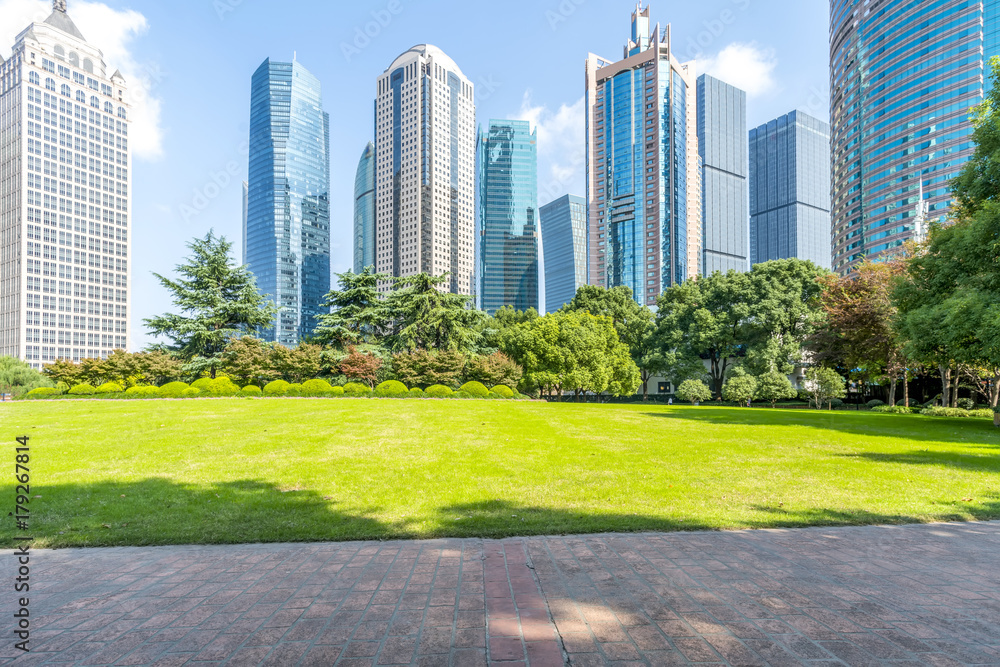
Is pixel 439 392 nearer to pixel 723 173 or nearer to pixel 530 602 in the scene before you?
pixel 530 602

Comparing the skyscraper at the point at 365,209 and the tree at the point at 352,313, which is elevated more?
the skyscraper at the point at 365,209

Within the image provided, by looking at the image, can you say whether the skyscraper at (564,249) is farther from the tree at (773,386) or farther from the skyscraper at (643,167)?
the tree at (773,386)

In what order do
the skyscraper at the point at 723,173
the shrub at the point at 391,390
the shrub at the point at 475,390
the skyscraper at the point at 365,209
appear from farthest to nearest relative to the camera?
1. the skyscraper at the point at 723,173
2. the skyscraper at the point at 365,209
3. the shrub at the point at 475,390
4. the shrub at the point at 391,390

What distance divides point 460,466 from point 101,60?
153030 millimetres

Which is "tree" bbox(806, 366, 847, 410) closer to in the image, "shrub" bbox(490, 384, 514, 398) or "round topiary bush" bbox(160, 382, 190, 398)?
"shrub" bbox(490, 384, 514, 398)

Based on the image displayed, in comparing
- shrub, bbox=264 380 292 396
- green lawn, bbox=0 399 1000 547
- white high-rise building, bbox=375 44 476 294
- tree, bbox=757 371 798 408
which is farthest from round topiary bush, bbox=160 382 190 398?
white high-rise building, bbox=375 44 476 294

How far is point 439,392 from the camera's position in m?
30.3

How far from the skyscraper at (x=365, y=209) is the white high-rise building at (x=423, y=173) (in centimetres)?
386

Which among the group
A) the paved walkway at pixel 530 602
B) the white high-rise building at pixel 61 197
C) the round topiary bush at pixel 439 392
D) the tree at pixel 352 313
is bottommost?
the round topiary bush at pixel 439 392

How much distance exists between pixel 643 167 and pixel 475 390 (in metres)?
110

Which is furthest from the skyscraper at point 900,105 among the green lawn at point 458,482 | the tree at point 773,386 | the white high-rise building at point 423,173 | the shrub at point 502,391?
the white high-rise building at point 423,173

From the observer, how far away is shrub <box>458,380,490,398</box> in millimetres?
31406

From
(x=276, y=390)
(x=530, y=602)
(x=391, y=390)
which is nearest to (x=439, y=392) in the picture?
(x=391, y=390)

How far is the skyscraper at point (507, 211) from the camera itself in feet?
513
